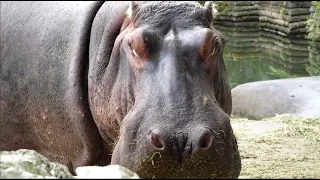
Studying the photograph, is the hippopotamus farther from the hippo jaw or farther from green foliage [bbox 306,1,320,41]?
green foliage [bbox 306,1,320,41]

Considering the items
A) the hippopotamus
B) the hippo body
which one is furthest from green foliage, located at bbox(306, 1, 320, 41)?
the hippopotamus

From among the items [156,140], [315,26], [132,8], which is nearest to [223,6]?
[315,26]

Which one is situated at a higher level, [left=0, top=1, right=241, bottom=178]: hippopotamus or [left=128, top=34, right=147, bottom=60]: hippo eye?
[left=128, top=34, right=147, bottom=60]: hippo eye

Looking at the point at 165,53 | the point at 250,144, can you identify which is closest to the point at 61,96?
the point at 165,53

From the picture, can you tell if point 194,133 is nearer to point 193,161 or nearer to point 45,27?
point 193,161

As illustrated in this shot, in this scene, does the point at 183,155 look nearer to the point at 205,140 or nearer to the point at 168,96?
the point at 205,140

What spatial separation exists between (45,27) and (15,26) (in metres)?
0.24

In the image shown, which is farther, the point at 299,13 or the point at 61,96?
the point at 299,13

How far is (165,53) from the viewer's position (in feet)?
9.86

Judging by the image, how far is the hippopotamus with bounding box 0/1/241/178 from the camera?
273cm

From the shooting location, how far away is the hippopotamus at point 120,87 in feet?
8.95

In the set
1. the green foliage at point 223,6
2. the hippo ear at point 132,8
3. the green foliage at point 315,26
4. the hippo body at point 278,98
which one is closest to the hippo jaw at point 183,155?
the hippo ear at point 132,8

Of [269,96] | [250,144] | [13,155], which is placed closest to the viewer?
[13,155]

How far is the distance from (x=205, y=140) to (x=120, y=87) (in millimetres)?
791
